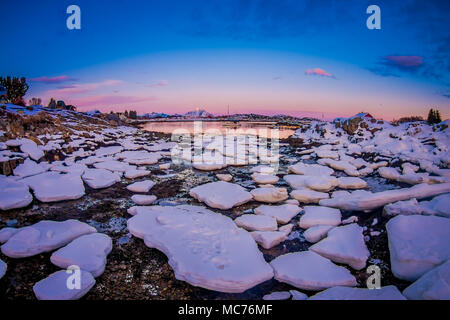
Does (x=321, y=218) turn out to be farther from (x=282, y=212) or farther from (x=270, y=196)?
(x=270, y=196)

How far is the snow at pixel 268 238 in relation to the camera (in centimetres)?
221

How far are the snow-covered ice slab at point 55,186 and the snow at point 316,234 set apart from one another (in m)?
2.98

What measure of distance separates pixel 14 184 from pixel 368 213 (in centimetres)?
441

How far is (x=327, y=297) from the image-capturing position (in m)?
1.51

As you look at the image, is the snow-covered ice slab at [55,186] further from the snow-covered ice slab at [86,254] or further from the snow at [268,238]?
the snow at [268,238]

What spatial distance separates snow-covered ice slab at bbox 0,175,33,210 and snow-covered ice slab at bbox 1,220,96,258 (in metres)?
0.75

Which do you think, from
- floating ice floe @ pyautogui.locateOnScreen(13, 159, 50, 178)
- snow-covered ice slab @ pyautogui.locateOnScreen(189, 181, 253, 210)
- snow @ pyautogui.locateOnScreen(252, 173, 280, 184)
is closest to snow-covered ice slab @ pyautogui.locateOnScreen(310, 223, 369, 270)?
snow-covered ice slab @ pyautogui.locateOnScreen(189, 181, 253, 210)

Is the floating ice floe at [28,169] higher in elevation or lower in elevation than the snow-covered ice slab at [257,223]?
higher

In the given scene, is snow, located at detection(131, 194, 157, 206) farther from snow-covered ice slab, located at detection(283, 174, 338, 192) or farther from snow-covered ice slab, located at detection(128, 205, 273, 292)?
snow-covered ice slab, located at detection(283, 174, 338, 192)

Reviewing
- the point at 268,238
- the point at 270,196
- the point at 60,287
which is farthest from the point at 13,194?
the point at 270,196

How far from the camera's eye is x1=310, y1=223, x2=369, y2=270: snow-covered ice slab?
1.87 meters

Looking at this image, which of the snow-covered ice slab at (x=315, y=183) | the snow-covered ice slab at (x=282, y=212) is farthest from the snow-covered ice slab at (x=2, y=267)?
the snow-covered ice slab at (x=315, y=183)
